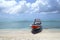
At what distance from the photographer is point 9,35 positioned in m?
2.64

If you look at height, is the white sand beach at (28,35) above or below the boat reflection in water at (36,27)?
Result: below

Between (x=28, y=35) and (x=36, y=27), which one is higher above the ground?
(x=36, y=27)

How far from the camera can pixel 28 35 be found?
2.62 m

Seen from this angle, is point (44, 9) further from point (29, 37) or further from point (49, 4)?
point (29, 37)

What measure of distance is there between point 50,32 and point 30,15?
430mm

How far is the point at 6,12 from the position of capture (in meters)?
2.68

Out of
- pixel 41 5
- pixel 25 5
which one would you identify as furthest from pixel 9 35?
pixel 41 5

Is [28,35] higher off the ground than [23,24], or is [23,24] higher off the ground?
[23,24]

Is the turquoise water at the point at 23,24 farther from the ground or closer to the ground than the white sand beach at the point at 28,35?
farther from the ground

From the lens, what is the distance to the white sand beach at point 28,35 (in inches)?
103

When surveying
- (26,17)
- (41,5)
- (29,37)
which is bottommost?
(29,37)

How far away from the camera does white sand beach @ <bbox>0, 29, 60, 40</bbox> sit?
2611mm

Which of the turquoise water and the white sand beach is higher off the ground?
the turquoise water

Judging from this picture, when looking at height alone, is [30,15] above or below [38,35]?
above
